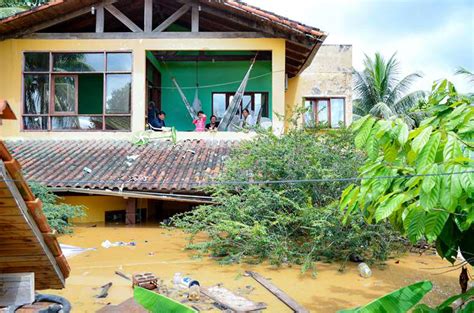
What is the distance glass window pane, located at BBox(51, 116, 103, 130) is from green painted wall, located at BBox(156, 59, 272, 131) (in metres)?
2.73

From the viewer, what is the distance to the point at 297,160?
7.57m

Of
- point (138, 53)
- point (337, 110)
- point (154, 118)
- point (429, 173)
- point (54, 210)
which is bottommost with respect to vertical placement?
point (54, 210)

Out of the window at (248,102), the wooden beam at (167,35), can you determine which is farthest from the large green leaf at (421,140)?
the window at (248,102)

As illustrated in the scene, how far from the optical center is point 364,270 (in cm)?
628

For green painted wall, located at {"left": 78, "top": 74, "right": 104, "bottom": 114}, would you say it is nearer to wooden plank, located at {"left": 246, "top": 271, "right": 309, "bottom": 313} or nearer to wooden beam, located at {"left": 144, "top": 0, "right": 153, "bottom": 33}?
wooden beam, located at {"left": 144, "top": 0, "right": 153, "bottom": 33}

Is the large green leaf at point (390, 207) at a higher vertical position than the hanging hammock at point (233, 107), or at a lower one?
lower

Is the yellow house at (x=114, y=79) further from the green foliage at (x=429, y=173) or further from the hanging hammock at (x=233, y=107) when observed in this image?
the green foliage at (x=429, y=173)

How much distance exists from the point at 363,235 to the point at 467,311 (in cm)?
464

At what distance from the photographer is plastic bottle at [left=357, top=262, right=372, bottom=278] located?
6242mm

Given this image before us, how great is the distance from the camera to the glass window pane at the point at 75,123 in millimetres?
11531

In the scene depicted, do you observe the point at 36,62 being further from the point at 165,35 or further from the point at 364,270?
the point at 364,270

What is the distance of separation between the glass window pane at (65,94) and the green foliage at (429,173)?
10.5 meters

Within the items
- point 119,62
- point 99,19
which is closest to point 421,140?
point 119,62

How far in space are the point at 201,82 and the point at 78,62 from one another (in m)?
3.93
